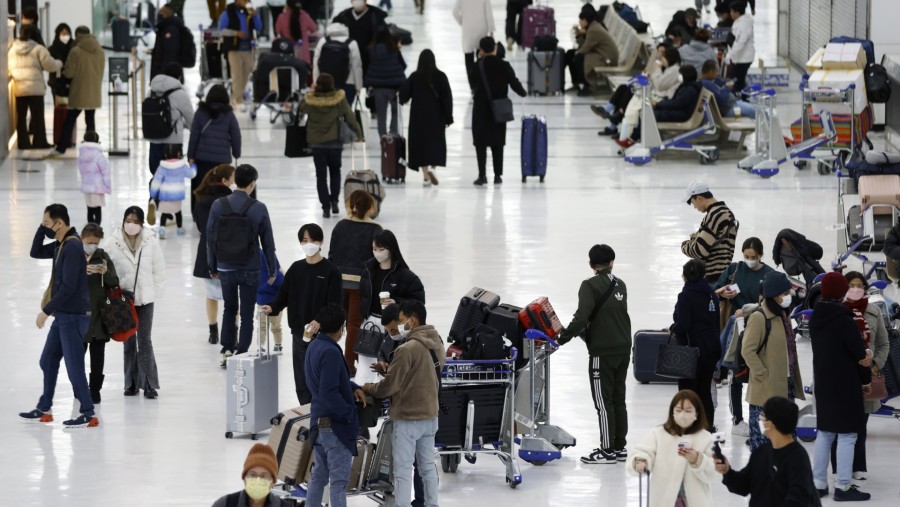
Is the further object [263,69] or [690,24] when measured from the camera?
[690,24]

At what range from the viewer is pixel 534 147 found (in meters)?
19.8

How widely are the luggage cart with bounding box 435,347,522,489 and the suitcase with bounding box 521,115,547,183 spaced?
10244 mm

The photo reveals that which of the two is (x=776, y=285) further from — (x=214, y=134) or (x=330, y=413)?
(x=214, y=134)

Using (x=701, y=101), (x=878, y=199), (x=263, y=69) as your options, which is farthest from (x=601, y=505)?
(x=263, y=69)

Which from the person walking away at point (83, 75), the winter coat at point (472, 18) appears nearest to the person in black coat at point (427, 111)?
the person walking away at point (83, 75)

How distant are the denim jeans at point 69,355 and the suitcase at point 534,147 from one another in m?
9.70

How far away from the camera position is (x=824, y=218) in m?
17.6

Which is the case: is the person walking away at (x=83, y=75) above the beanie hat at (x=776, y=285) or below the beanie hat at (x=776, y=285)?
above

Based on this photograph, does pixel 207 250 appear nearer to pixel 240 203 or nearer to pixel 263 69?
pixel 240 203

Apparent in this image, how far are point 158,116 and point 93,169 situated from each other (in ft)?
4.20

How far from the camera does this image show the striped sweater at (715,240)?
463 inches

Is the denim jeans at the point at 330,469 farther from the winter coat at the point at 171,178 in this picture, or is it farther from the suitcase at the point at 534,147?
the suitcase at the point at 534,147

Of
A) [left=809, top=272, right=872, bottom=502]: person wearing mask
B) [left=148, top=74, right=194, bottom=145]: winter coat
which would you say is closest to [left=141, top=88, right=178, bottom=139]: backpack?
[left=148, top=74, right=194, bottom=145]: winter coat

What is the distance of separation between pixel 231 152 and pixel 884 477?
340 inches
